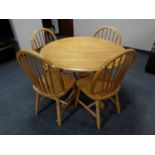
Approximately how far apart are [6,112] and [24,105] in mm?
233

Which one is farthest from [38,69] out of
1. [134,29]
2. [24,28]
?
[134,29]

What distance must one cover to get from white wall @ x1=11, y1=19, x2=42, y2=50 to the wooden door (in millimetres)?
1257

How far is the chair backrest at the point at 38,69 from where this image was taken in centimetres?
112

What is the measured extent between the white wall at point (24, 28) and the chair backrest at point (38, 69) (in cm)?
198

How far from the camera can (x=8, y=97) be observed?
2.03 meters

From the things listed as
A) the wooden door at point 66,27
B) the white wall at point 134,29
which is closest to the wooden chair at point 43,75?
the white wall at point 134,29

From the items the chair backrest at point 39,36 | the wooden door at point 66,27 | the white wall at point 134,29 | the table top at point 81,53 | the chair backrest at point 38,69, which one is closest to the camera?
the chair backrest at point 38,69

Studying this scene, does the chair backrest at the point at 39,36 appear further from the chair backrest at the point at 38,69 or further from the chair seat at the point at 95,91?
the chair seat at the point at 95,91

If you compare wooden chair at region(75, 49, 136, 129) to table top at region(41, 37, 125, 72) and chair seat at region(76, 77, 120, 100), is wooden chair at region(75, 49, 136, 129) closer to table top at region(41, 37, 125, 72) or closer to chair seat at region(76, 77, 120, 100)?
chair seat at region(76, 77, 120, 100)

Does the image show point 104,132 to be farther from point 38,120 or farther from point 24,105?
point 24,105

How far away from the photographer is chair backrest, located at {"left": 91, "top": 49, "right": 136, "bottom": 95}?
116 cm

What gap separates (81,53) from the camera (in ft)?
5.03

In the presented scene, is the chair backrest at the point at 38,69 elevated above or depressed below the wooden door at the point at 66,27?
above
